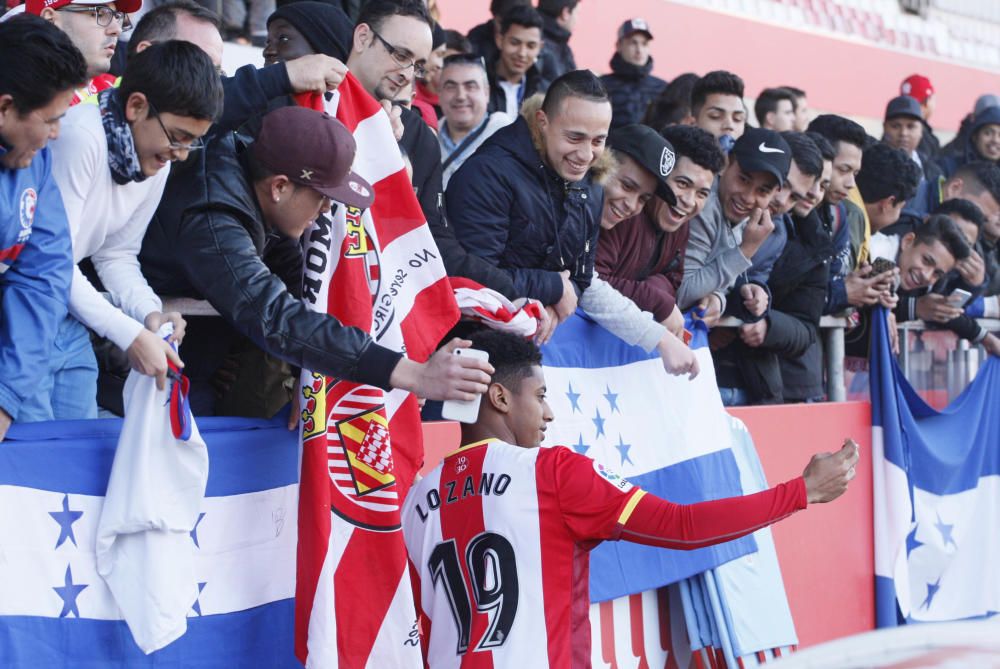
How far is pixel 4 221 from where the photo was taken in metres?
3.27

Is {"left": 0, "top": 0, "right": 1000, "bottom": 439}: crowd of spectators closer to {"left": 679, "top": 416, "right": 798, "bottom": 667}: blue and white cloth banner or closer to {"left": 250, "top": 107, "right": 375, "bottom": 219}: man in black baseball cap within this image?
{"left": 250, "top": 107, "right": 375, "bottom": 219}: man in black baseball cap

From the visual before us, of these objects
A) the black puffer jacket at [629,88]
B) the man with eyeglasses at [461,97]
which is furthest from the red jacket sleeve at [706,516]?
the black puffer jacket at [629,88]

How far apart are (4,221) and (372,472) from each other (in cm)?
124

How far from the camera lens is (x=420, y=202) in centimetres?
480

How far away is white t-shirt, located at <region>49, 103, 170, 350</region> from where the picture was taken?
348 cm

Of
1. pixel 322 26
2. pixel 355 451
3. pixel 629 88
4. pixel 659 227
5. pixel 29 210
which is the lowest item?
pixel 355 451

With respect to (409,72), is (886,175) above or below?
below

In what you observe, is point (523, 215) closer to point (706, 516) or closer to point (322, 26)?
point (322, 26)

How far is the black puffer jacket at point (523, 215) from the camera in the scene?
5023 mm

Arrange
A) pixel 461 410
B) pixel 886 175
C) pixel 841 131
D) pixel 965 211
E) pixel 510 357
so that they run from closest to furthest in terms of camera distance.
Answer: pixel 461 410, pixel 510 357, pixel 841 131, pixel 886 175, pixel 965 211

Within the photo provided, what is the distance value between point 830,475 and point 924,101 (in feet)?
29.0

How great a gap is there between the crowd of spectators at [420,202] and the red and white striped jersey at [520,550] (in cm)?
52

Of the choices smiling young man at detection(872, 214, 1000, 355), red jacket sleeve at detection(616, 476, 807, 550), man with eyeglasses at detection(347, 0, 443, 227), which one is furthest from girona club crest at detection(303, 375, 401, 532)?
smiling young man at detection(872, 214, 1000, 355)

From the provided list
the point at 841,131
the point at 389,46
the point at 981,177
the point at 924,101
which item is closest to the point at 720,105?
the point at 841,131
